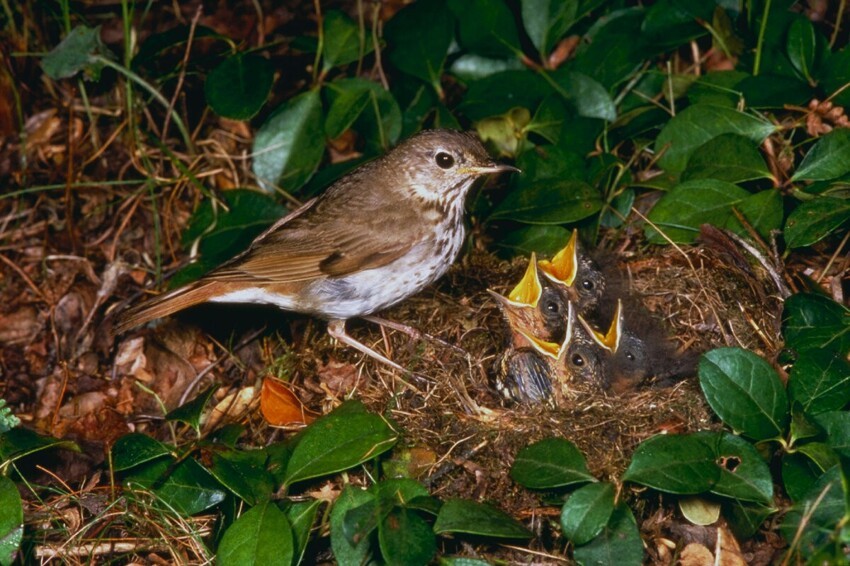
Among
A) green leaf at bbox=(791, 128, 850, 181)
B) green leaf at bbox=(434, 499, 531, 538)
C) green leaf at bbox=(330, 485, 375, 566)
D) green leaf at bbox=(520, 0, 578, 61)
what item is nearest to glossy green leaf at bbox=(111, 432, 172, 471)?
green leaf at bbox=(330, 485, 375, 566)

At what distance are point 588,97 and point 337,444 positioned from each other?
8.30ft

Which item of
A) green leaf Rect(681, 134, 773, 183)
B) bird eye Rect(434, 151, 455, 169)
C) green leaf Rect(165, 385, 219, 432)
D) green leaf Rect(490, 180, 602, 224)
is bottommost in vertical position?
green leaf Rect(165, 385, 219, 432)

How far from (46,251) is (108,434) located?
4.54 feet

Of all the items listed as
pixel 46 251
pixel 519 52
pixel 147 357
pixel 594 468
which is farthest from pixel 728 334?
pixel 46 251

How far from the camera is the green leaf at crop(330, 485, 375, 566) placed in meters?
3.87

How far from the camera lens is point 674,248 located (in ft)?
17.0

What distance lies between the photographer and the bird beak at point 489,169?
5.01 metres

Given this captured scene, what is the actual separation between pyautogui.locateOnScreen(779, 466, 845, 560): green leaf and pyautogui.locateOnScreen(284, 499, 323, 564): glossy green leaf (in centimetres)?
180

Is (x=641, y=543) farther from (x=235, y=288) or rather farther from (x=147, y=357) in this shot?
(x=147, y=357)

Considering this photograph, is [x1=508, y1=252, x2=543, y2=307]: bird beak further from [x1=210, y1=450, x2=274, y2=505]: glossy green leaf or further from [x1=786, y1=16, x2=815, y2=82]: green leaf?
[x1=786, y1=16, x2=815, y2=82]: green leaf

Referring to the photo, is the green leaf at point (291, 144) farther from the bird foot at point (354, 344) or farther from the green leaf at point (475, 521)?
the green leaf at point (475, 521)

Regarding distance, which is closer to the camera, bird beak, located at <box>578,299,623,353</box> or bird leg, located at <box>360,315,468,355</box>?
bird beak, located at <box>578,299,623,353</box>

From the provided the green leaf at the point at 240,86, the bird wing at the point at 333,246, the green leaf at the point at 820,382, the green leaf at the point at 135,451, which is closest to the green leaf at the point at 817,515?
the green leaf at the point at 820,382

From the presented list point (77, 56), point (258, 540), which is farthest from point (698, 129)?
point (77, 56)
